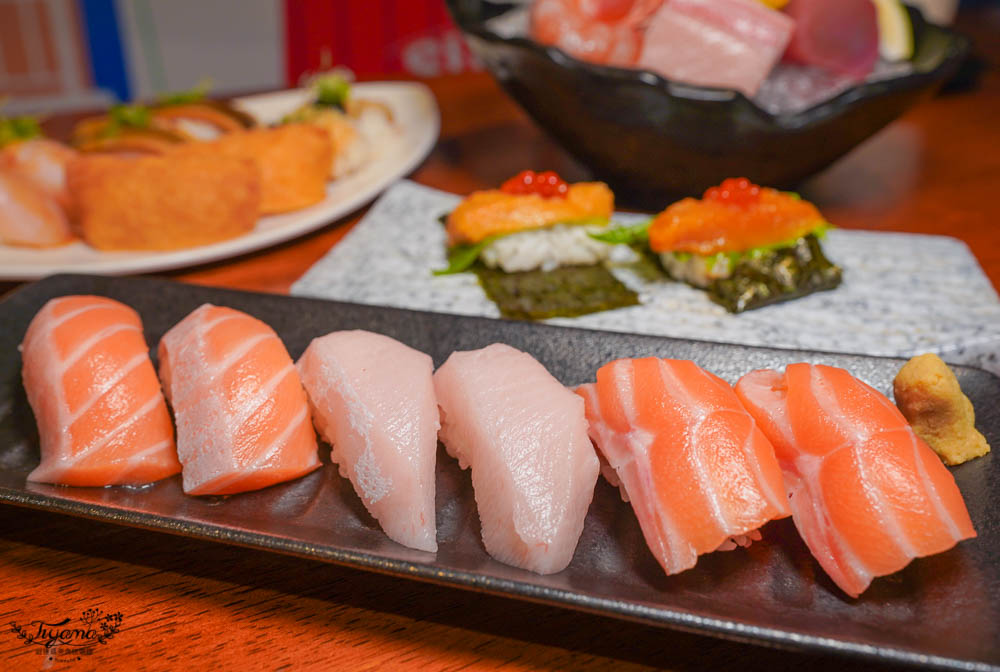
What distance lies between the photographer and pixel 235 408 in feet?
4.12

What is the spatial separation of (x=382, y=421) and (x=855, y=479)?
720mm

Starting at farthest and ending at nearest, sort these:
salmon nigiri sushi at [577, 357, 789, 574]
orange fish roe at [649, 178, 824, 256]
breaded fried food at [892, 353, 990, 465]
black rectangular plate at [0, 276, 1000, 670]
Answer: orange fish roe at [649, 178, 824, 256] → breaded fried food at [892, 353, 990, 465] → salmon nigiri sushi at [577, 357, 789, 574] → black rectangular plate at [0, 276, 1000, 670]

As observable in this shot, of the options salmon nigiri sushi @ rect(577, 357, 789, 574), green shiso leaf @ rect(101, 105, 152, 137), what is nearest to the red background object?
green shiso leaf @ rect(101, 105, 152, 137)

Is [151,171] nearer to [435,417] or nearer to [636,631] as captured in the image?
[435,417]

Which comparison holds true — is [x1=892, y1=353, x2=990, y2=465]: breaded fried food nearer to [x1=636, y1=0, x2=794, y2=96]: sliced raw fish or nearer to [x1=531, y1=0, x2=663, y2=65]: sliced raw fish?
[x1=636, y1=0, x2=794, y2=96]: sliced raw fish

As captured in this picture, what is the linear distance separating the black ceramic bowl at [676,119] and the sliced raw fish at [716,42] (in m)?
0.24

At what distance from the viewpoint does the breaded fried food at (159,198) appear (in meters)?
2.15

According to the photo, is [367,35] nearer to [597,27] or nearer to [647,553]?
[597,27]

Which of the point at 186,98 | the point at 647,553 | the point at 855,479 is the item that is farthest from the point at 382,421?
the point at 186,98

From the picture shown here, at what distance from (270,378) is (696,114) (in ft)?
4.56

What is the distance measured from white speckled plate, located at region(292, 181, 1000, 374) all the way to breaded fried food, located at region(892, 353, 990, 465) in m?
0.40

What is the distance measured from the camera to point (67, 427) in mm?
1260

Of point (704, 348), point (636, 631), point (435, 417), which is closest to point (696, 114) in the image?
point (704, 348)

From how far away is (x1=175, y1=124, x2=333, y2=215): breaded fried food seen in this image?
2395 millimetres
